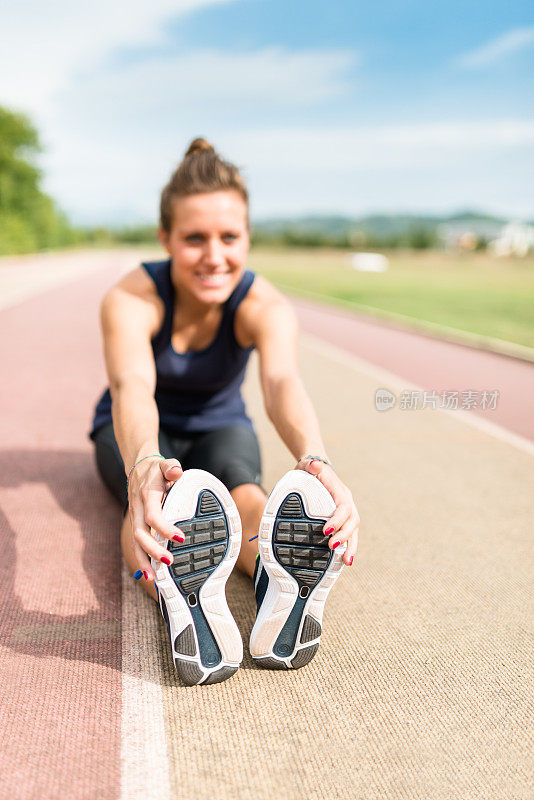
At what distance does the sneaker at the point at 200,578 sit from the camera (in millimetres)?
1894

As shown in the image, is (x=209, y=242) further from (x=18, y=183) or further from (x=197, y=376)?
(x=18, y=183)

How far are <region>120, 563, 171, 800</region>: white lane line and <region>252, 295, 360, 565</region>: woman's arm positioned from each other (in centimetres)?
66

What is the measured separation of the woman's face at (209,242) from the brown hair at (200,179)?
25 mm

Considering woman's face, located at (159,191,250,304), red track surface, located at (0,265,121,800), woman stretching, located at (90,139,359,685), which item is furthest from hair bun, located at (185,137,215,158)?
red track surface, located at (0,265,121,800)

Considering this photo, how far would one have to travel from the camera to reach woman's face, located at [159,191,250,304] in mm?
2574

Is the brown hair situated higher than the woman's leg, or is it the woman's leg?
the brown hair

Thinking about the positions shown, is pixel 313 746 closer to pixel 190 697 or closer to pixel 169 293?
pixel 190 697

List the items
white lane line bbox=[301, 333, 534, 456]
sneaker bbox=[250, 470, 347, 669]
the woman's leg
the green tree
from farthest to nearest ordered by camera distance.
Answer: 1. the green tree
2. white lane line bbox=[301, 333, 534, 456]
3. the woman's leg
4. sneaker bbox=[250, 470, 347, 669]

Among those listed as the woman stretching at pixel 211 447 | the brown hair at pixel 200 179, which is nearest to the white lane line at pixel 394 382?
the woman stretching at pixel 211 447

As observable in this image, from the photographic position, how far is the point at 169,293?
9.30 feet

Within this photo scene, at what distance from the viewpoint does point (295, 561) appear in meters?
1.97

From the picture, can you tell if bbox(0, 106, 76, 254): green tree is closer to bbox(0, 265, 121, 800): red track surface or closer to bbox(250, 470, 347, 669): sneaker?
bbox(0, 265, 121, 800): red track surface

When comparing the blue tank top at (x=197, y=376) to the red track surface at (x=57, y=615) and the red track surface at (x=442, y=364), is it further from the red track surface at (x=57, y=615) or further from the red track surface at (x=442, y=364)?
the red track surface at (x=442, y=364)

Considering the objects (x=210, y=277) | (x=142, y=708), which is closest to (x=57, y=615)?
(x=142, y=708)
